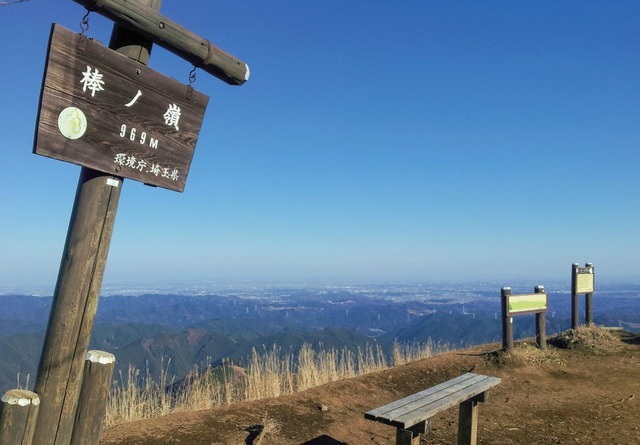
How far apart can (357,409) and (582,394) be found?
135 inches

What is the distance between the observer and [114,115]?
2285mm

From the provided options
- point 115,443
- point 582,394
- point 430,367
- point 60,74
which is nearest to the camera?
point 60,74

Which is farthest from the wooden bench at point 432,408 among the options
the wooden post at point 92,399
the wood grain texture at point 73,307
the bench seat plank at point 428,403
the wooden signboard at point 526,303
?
the wooden signboard at point 526,303

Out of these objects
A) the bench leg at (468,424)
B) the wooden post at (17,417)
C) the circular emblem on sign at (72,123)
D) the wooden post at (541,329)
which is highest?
the circular emblem on sign at (72,123)

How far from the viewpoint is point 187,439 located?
4414 mm

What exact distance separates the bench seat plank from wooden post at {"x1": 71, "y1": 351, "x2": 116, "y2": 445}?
189 cm

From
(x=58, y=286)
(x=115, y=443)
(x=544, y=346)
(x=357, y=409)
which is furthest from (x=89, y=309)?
(x=544, y=346)

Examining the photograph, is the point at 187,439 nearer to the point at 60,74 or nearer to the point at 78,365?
the point at 78,365

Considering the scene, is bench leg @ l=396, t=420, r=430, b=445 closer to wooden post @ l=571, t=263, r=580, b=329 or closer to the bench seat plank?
the bench seat plank

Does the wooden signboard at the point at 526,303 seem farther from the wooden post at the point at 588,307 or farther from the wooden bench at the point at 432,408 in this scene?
the wooden bench at the point at 432,408

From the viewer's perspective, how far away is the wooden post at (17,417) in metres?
2.06

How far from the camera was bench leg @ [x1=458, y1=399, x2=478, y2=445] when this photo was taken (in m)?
4.60

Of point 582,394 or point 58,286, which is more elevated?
point 58,286

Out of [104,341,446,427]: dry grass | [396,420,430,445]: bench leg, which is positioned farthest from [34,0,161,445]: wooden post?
Answer: [104,341,446,427]: dry grass
